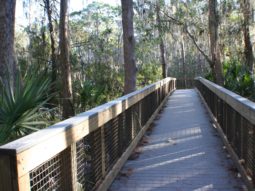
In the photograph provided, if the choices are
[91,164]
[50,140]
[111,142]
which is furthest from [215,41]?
[50,140]

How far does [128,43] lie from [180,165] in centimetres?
482

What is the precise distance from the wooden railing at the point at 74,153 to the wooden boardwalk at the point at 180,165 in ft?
0.81

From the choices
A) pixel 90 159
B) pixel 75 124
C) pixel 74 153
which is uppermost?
pixel 75 124

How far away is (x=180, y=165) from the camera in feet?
16.4

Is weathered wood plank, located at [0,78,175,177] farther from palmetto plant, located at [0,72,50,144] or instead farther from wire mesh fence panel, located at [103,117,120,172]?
palmetto plant, located at [0,72,50,144]

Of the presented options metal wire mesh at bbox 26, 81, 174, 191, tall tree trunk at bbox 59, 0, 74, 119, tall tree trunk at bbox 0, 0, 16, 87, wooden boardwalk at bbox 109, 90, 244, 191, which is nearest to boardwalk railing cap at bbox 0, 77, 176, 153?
metal wire mesh at bbox 26, 81, 174, 191

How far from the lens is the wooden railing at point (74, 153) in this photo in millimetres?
1984

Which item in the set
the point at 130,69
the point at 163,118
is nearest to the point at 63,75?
the point at 130,69

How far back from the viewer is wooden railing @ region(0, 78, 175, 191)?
198 cm

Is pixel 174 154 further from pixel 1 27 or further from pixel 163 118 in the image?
pixel 163 118

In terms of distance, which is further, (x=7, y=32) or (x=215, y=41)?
(x=215, y=41)

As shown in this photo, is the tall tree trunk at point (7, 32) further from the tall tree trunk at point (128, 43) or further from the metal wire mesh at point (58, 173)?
the tall tree trunk at point (128, 43)

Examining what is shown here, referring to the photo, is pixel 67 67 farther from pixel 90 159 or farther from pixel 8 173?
pixel 8 173

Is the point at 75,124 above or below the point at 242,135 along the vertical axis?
above
